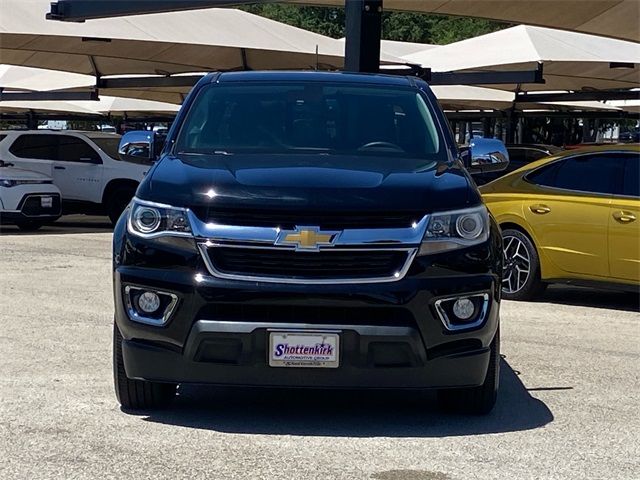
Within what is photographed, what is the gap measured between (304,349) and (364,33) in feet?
29.6

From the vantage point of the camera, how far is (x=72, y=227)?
2036cm

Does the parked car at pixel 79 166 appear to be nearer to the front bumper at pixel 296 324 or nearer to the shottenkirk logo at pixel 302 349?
the front bumper at pixel 296 324

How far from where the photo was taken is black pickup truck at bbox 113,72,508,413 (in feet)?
18.0

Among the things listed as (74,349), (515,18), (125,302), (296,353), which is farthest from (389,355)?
(515,18)

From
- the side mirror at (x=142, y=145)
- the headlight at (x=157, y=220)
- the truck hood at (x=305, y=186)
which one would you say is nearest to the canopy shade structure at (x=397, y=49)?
the side mirror at (x=142, y=145)

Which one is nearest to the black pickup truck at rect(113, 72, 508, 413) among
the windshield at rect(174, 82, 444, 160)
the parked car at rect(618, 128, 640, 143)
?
the windshield at rect(174, 82, 444, 160)

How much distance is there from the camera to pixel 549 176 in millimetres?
11125

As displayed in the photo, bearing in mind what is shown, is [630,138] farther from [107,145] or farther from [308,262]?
[308,262]

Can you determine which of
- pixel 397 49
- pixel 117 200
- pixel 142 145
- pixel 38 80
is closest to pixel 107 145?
Result: pixel 117 200

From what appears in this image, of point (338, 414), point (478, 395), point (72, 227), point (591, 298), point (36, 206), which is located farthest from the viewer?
point (72, 227)

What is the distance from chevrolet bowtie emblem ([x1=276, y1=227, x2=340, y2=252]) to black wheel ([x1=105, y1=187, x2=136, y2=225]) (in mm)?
14595

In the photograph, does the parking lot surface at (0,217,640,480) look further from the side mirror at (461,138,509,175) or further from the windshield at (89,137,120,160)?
the windshield at (89,137,120,160)

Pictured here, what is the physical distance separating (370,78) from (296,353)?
2.46 m

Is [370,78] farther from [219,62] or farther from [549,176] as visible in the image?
[219,62]
